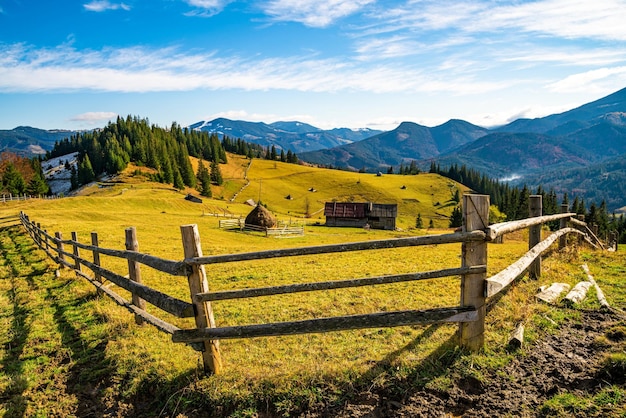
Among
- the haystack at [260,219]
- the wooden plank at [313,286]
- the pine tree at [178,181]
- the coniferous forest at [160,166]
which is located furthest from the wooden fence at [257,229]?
the pine tree at [178,181]

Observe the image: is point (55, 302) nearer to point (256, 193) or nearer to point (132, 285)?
point (132, 285)

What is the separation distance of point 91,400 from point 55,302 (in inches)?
244

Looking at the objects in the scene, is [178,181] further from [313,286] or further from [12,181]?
[313,286]

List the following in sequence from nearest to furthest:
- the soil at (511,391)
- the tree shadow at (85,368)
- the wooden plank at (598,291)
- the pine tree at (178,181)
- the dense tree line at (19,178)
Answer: the soil at (511,391), the tree shadow at (85,368), the wooden plank at (598,291), the dense tree line at (19,178), the pine tree at (178,181)

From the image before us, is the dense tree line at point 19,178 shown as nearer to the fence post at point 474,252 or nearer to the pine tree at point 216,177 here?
the pine tree at point 216,177

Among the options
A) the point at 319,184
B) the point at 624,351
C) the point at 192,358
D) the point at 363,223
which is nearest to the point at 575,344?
the point at 624,351

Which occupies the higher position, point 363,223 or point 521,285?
point 521,285

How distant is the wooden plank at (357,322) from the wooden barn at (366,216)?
69199 millimetres

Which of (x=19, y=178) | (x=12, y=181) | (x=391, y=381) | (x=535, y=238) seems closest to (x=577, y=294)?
(x=535, y=238)

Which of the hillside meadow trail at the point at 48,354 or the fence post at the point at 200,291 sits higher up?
the fence post at the point at 200,291

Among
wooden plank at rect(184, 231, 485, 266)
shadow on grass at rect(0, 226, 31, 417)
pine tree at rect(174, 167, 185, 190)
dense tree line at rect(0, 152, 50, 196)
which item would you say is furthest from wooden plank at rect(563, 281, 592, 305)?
pine tree at rect(174, 167, 185, 190)

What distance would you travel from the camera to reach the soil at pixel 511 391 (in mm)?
4473

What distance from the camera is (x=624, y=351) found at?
5.03 metres

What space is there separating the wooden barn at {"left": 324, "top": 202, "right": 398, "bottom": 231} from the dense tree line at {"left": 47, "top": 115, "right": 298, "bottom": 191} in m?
50.3
